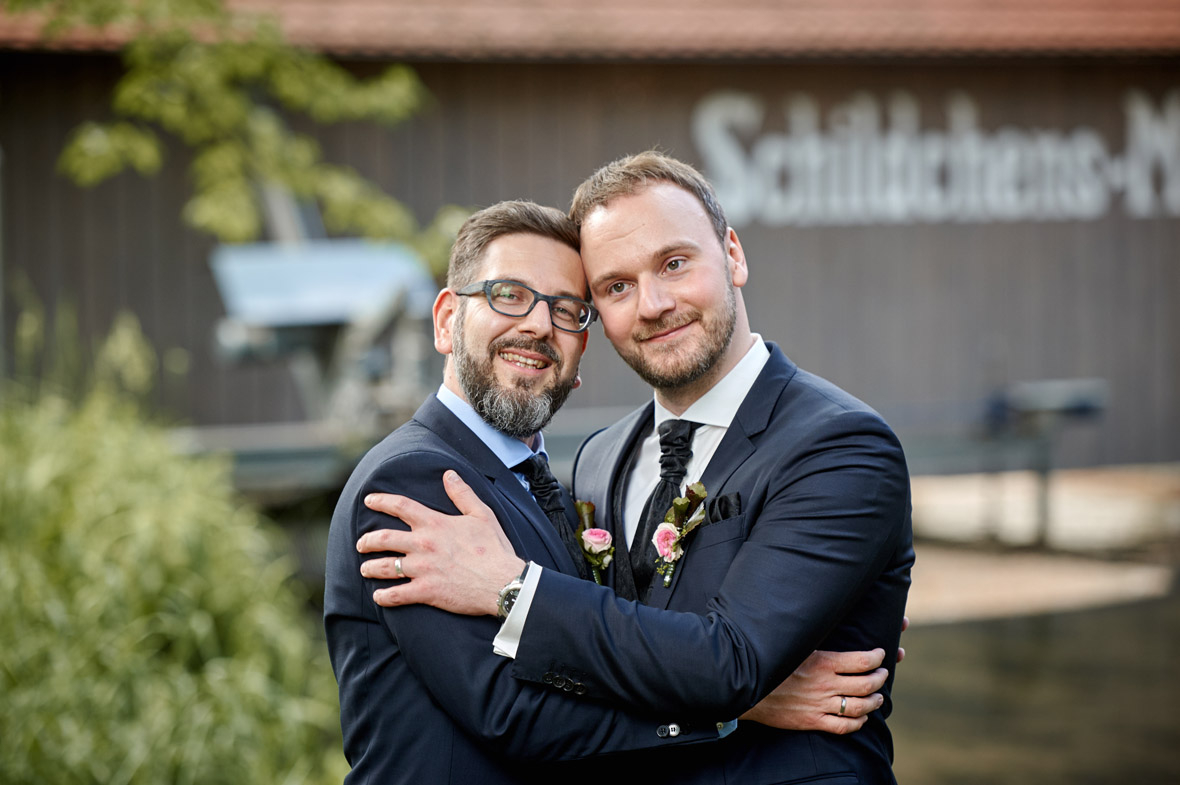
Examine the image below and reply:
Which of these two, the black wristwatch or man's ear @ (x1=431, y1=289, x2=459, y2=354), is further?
man's ear @ (x1=431, y1=289, x2=459, y2=354)

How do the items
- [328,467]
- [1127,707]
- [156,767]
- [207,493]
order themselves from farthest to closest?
1. [328,467]
2. [207,493]
3. [1127,707]
4. [156,767]

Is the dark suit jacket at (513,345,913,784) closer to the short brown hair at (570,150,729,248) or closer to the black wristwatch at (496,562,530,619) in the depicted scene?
the black wristwatch at (496,562,530,619)

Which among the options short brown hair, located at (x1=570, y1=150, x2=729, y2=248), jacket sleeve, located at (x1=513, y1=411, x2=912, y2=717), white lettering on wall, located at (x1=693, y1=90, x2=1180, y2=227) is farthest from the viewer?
white lettering on wall, located at (x1=693, y1=90, x2=1180, y2=227)

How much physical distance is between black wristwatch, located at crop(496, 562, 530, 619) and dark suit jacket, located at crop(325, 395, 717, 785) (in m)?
0.04

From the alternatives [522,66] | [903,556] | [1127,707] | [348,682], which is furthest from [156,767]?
[522,66]

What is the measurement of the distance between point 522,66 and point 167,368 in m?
4.10

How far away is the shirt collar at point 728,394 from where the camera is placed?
2502 millimetres

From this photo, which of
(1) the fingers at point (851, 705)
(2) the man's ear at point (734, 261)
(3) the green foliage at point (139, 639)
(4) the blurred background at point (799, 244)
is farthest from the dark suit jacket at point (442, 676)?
(4) the blurred background at point (799, 244)

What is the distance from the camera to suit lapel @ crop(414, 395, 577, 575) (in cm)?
229

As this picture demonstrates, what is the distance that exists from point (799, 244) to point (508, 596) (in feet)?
31.1

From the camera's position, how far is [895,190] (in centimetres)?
1120

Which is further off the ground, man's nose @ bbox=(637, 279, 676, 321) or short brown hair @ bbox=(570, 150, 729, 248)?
short brown hair @ bbox=(570, 150, 729, 248)

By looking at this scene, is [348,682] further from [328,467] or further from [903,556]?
[328,467]

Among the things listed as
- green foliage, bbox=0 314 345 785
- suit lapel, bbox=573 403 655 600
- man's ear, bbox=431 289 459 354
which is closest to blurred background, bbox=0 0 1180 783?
green foliage, bbox=0 314 345 785
